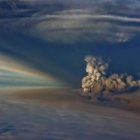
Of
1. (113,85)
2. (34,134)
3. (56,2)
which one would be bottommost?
(34,134)

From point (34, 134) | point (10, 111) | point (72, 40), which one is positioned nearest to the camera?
point (34, 134)

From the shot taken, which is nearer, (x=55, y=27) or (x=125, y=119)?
(x=125, y=119)

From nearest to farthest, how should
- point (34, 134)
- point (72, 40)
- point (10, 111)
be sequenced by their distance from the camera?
point (34, 134)
point (10, 111)
point (72, 40)

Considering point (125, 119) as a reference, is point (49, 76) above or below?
above

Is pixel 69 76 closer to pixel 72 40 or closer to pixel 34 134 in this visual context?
pixel 72 40

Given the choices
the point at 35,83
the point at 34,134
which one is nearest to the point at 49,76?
the point at 35,83

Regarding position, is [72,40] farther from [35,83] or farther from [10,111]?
[10,111]
